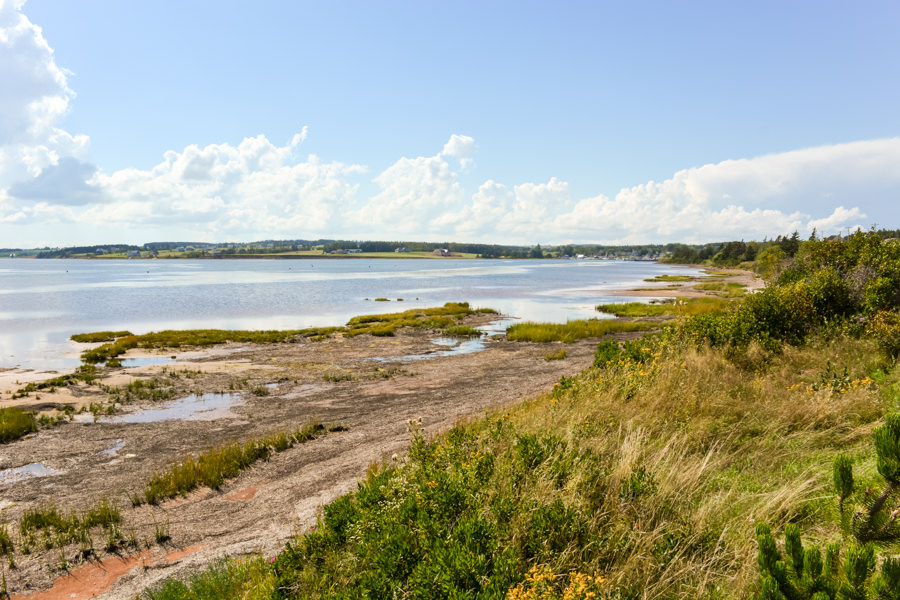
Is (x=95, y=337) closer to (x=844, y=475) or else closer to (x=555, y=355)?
(x=555, y=355)

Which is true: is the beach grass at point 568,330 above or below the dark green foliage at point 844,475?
below

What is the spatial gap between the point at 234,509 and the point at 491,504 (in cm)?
757

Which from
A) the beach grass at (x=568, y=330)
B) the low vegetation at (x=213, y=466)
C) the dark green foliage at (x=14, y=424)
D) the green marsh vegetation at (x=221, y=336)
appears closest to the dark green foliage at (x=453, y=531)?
the low vegetation at (x=213, y=466)

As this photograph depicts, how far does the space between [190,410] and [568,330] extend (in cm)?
2796

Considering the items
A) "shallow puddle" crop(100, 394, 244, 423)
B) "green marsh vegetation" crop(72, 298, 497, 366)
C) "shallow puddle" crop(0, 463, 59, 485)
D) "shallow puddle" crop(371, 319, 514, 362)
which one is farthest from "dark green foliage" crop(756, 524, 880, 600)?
"green marsh vegetation" crop(72, 298, 497, 366)

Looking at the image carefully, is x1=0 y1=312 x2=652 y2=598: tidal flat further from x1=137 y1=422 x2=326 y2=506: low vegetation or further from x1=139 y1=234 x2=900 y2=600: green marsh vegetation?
x1=139 y1=234 x2=900 y2=600: green marsh vegetation

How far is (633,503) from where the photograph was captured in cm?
538

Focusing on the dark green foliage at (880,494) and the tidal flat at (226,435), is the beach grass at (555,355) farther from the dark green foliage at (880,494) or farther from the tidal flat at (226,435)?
the dark green foliage at (880,494)

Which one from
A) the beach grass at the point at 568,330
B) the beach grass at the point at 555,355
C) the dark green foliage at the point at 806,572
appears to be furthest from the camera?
the beach grass at the point at 568,330

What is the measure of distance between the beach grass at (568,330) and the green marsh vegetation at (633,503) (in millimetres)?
25730

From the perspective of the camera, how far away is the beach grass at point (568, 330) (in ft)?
119

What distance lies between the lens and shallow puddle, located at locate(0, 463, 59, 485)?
42.9 ft

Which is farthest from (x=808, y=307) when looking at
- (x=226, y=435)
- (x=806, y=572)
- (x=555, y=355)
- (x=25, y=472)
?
(x=25, y=472)

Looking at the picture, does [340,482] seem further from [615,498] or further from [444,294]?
[444,294]
